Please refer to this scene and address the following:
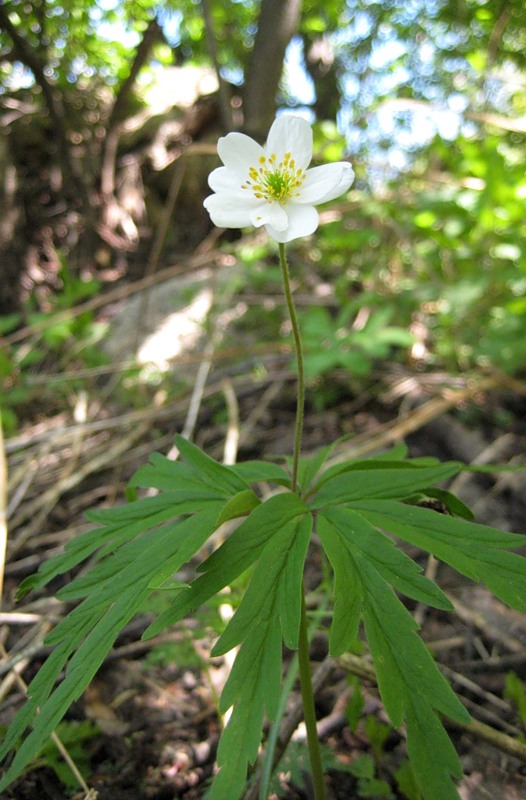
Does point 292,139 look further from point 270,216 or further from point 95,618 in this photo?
point 95,618

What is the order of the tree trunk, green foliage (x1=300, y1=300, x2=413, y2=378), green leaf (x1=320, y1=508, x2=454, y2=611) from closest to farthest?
green leaf (x1=320, y1=508, x2=454, y2=611) → green foliage (x1=300, y1=300, x2=413, y2=378) → the tree trunk

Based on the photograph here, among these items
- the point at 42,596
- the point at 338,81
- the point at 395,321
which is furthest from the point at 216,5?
the point at 42,596

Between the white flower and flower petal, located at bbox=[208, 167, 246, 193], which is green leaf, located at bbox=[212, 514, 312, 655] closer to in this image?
the white flower

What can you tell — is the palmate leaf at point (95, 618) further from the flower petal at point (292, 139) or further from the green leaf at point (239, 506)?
the flower petal at point (292, 139)

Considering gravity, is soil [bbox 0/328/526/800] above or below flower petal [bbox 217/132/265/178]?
below

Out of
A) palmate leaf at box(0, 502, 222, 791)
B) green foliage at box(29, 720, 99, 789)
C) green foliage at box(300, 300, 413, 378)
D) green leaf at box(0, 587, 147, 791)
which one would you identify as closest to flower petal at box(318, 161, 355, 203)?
palmate leaf at box(0, 502, 222, 791)

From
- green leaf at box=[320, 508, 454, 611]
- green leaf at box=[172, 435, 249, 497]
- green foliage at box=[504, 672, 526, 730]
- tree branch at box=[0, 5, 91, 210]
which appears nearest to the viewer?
green leaf at box=[320, 508, 454, 611]

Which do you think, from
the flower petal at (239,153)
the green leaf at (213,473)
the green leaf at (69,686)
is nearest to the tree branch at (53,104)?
the flower petal at (239,153)
